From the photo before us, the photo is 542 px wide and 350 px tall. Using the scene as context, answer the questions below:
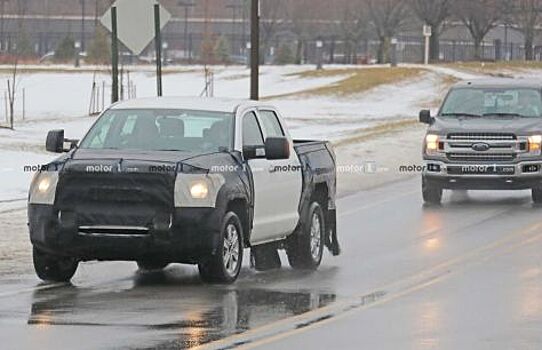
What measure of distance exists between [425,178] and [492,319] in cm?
1208

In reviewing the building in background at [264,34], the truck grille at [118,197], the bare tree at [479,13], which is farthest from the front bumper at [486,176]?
the building in background at [264,34]

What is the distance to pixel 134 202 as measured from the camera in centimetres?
1336

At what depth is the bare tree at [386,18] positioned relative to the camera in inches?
4013

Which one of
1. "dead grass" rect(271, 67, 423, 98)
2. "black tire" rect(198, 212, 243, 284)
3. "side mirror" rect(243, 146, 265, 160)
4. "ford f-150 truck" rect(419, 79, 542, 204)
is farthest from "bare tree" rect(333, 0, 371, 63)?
"black tire" rect(198, 212, 243, 284)

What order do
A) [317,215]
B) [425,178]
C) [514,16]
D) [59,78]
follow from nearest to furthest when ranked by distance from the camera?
[317,215], [425,178], [59,78], [514,16]

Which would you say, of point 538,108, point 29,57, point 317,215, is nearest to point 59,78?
point 29,57

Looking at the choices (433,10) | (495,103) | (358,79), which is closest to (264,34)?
(433,10)

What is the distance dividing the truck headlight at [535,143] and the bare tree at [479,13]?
6493 cm

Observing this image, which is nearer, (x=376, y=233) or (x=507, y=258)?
(x=507, y=258)

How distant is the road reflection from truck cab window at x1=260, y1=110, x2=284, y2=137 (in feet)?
6.83

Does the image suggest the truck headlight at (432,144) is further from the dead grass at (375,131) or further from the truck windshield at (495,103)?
the dead grass at (375,131)

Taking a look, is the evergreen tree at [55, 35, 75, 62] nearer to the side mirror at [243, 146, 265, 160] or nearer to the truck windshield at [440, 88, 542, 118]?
the truck windshield at [440, 88, 542, 118]

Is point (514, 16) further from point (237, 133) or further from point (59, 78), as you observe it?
point (237, 133)

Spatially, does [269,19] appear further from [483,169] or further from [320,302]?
[320,302]
